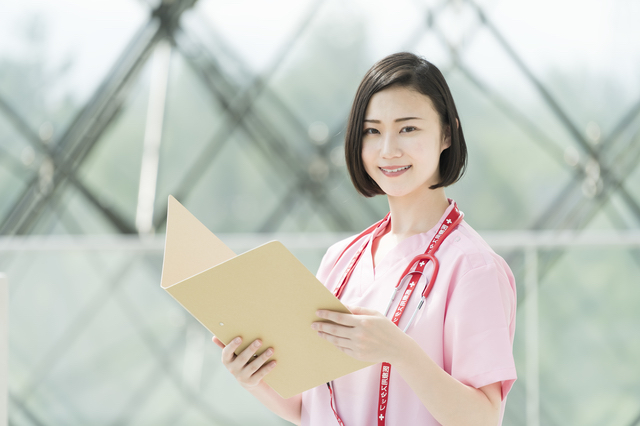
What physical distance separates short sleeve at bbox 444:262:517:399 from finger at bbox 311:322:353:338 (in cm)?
13

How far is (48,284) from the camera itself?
5.87ft

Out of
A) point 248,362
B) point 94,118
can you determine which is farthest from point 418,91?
point 94,118

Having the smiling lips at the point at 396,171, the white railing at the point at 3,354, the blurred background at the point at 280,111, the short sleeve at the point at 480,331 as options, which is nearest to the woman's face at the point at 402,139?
the smiling lips at the point at 396,171

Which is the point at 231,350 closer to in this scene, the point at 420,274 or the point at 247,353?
the point at 247,353

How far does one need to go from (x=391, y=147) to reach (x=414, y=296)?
0.17 metres

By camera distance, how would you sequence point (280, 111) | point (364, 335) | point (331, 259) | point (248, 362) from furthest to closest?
point (280, 111), point (331, 259), point (248, 362), point (364, 335)

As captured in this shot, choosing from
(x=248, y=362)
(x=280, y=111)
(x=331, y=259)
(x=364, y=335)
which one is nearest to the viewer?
(x=364, y=335)

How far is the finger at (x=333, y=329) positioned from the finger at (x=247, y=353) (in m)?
0.08

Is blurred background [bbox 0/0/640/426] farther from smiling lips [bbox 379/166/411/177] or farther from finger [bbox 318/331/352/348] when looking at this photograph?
finger [bbox 318/331/352/348]

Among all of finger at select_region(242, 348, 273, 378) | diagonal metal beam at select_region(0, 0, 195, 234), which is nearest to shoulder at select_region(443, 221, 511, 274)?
finger at select_region(242, 348, 273, 378)

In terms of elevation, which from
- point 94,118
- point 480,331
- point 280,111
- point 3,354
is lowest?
point 480,331

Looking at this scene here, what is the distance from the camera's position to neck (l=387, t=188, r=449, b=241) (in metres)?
0.74

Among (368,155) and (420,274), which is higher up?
(368,155)

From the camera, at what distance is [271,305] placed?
61 centimetres
